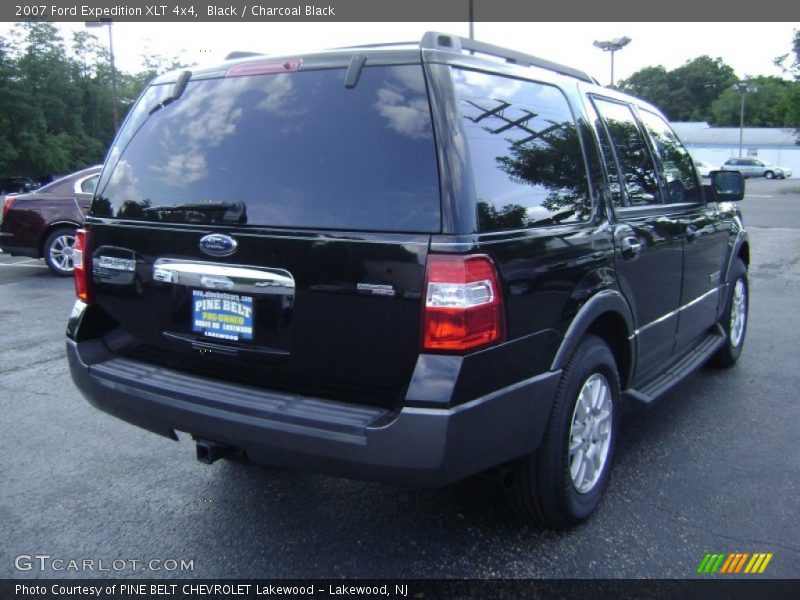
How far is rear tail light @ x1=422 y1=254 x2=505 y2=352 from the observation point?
96.1 inches

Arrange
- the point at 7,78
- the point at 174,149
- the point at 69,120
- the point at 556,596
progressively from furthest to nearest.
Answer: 1. the point at 69,120
2. the point at 7,78
3. the point at 174,149
4. the point at 556,596

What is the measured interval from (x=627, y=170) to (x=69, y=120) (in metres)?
57.8

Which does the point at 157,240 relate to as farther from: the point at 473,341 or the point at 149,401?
the point at 473,341

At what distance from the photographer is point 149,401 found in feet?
9.64

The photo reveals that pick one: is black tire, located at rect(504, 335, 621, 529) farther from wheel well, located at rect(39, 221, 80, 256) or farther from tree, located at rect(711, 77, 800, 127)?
tree, located at rect(711, 77, 800, 127)

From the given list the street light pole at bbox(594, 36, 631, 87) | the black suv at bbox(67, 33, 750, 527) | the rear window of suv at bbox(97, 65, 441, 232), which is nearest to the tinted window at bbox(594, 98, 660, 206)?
the black suv at bbox(67, 33, 750, 527)

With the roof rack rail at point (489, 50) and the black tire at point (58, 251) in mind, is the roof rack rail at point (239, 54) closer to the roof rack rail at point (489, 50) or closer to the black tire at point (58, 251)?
the roof rack rail at point (489, 50)

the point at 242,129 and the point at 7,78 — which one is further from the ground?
the point at 7,78

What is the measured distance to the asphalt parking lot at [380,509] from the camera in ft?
9.64

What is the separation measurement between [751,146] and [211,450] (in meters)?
84.5

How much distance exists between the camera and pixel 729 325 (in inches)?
209

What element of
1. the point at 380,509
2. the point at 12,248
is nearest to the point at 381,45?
the point at 380,509

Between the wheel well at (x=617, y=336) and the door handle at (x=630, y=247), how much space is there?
308 mm

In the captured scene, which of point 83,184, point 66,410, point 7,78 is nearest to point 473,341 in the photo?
point 66,410
